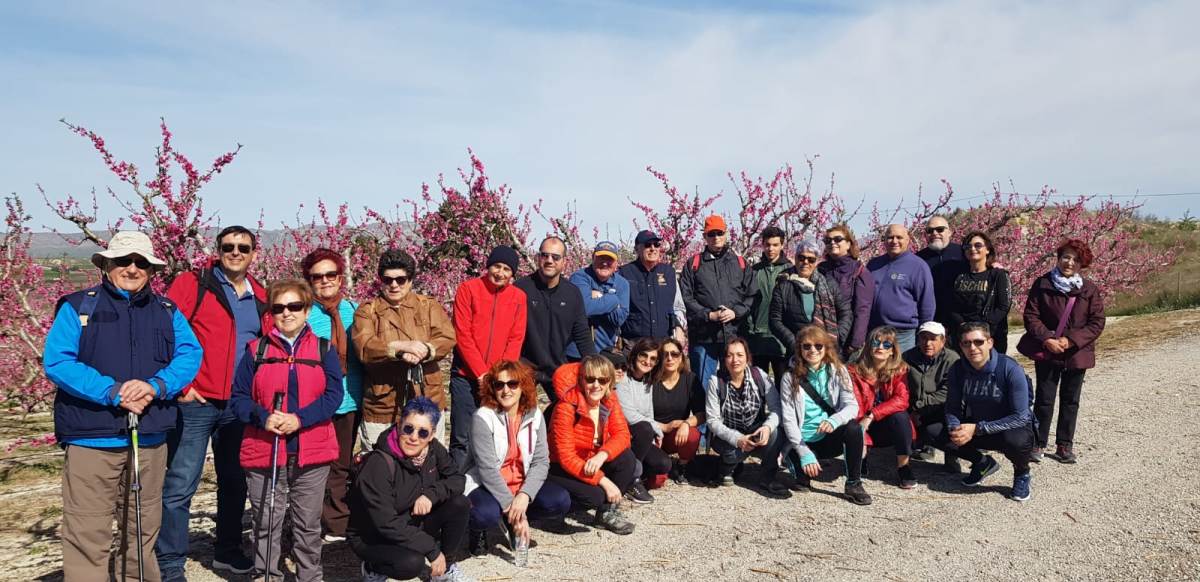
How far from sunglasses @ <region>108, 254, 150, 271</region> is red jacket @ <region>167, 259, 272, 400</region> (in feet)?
1.26

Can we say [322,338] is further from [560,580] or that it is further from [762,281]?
[762,281]

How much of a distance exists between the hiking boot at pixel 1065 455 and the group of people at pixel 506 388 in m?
0.02

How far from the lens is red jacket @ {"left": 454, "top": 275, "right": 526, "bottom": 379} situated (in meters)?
5.48

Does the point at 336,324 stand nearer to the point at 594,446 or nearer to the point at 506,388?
the point at 506,388

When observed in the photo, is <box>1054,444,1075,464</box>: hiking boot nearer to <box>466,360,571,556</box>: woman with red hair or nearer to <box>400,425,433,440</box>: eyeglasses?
<box>466,360,571,556</box>: woman with red hair

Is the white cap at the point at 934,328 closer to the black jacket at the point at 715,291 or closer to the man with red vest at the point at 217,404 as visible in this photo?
the black jacket at the point at 715,291

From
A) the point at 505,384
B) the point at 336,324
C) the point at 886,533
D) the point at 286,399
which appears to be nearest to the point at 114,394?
the point at 286,399

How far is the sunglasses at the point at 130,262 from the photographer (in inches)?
151

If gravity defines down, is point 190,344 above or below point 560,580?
above

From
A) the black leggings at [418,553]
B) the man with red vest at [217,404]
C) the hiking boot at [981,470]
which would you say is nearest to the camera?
the black leggings at [418,553]

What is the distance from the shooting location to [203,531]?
5.40 m

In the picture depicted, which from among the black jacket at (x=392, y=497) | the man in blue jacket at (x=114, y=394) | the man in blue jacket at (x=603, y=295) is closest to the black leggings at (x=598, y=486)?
the black jacket at (x=392, y=497)

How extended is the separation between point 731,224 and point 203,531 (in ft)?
28.5

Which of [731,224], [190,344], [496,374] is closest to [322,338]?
[190,344]
